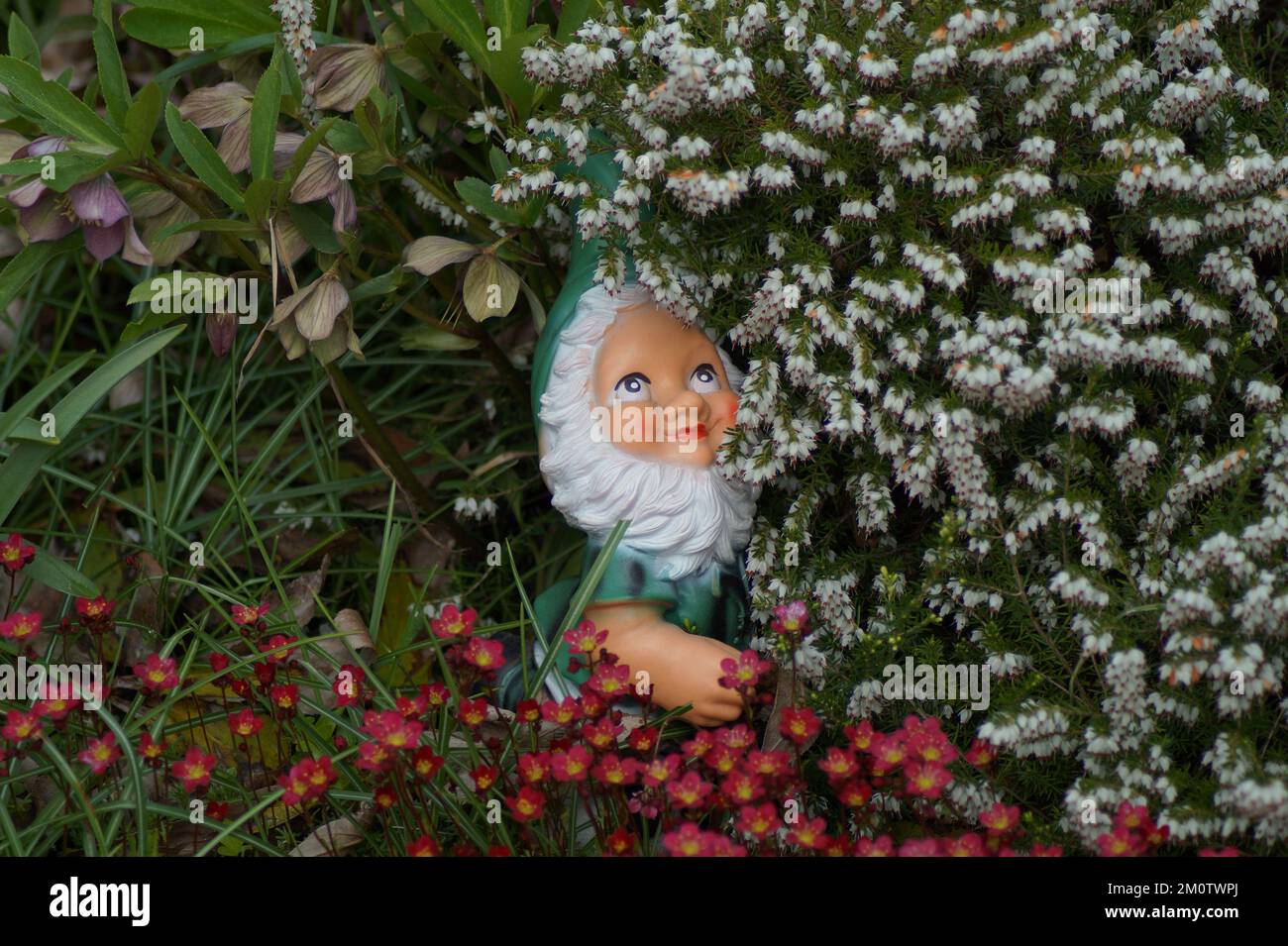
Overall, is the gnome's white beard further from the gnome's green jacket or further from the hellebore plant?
the hellebore plant

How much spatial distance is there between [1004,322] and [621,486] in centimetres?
79

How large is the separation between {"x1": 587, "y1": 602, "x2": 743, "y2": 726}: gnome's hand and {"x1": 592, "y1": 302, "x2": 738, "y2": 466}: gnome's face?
342 millimetres

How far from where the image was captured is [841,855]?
203 cm

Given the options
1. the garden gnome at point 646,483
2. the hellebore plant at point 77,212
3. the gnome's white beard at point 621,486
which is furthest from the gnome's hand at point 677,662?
the hellebore plant at point 77,212

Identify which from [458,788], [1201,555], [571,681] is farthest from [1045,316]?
[458,788]

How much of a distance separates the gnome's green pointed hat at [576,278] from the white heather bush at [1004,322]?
0.07 m

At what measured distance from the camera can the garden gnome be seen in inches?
96.0

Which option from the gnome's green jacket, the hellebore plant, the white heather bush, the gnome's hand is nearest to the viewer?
the white heather bush

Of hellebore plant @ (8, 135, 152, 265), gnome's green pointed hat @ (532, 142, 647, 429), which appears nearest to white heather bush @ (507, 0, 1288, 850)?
gnome's green pointed hat @ (532, 142, 647, 429)

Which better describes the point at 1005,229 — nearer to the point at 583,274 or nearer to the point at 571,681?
the point at 583,274

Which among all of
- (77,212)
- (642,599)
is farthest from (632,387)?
(77,212)

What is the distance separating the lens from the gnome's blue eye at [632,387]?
100.0 inches

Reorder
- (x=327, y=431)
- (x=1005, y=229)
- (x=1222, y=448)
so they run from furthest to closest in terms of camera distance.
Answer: (x=327, y=431), (x=1005, y=229), (x=1222, y=448)

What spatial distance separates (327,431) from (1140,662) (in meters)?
2.20
